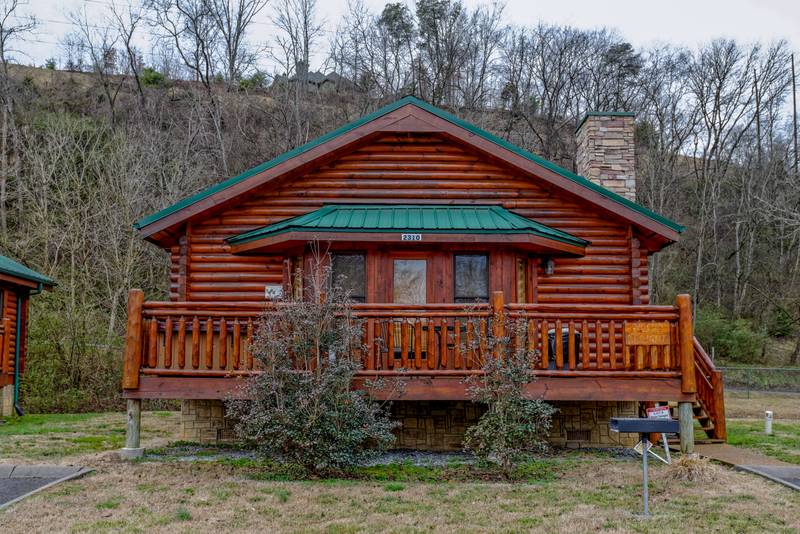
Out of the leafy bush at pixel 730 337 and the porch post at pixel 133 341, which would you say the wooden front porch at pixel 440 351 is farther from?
the leafy bush at pixel 730 337

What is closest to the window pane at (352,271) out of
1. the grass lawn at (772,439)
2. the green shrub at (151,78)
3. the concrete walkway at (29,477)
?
the concrete walkway at (29,477)

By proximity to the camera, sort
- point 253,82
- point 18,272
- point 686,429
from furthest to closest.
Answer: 1. point 253,82
2. point 18,272
3. point 686,429

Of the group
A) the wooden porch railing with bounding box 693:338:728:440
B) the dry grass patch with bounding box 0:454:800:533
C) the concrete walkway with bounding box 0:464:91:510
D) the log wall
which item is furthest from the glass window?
the concrete walkway with bounding box 0:464:91:510

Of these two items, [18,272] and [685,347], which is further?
[18,272]

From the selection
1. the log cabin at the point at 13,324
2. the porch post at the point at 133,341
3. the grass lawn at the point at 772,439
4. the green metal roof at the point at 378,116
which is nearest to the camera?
the porch post at the point at 133,341

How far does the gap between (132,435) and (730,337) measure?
2971 centimetres

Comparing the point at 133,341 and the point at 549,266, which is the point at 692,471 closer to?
the point at 549,266

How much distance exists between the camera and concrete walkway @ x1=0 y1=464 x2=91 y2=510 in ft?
26.4

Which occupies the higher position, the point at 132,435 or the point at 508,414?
the point at 508,414

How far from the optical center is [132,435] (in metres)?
10.0

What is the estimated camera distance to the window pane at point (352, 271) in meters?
12.2

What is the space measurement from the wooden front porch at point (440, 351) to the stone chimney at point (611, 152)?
5359 millimetres

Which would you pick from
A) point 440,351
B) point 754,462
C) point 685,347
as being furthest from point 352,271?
point 754,462

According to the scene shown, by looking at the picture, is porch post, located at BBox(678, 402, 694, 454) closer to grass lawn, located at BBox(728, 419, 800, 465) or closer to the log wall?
grass lawn, located at BBox(728, 419, 800, 465)
